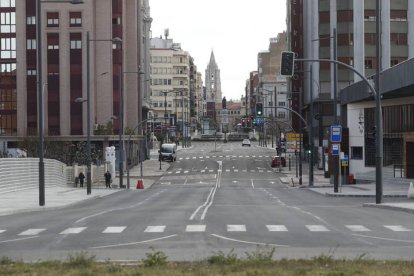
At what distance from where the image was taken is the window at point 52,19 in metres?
90.5

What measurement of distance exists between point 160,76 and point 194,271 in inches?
7486

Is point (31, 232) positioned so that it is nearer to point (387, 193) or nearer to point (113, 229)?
point (113, 229)

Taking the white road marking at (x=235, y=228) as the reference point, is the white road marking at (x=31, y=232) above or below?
below

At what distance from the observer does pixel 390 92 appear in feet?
178

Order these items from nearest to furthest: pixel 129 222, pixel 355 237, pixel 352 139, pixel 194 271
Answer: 1. pixel 194 271
2. pixel 355 237
3. pixel 129 222
4. pixel 352 139

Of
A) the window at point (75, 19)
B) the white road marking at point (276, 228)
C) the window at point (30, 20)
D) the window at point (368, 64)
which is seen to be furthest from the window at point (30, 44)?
the white road marking at point (276, 228)

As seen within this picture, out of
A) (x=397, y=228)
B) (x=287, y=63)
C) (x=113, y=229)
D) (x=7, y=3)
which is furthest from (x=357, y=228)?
(x=7, y=3)

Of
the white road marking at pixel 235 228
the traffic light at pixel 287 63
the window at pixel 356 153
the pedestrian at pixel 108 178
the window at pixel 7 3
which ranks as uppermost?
the window at pixel 7 3

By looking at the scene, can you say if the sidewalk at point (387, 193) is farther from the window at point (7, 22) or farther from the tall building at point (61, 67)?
the window at point (7, 22)

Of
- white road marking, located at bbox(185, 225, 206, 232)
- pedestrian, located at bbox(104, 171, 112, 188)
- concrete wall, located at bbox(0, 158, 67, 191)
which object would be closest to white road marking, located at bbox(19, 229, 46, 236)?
white road marking, located at bbox(185, 225, 206, 232)

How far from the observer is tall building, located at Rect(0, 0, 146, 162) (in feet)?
295

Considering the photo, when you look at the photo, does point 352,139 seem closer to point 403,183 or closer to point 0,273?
point 403,183

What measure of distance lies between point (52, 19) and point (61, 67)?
6.00m

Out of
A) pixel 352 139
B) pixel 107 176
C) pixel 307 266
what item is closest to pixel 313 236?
pixel 307 266
